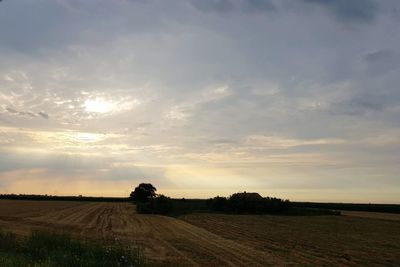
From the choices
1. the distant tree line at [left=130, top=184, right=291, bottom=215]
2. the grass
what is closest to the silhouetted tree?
the distant tree line at [left=130, top=184, right=291, bottom=215]

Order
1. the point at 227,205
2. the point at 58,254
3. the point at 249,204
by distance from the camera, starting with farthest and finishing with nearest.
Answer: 1. the point at 227,205
2. the point at 249,204
3. the point at 58,254

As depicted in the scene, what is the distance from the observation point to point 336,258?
76.1 feet

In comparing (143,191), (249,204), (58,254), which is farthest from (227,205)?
(58,254)

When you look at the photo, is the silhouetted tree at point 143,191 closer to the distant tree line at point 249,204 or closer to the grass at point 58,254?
the distant tree line at point 249,204

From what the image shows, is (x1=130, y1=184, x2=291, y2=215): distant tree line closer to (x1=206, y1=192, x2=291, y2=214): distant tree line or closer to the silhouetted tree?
(x1=206, y1=192, x2=291, y2=214): distant tree line

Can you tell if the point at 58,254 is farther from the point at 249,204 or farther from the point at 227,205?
the point at 227,205

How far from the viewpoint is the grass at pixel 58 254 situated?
14758 mm

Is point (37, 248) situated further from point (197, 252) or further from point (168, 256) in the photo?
point (197, 252)

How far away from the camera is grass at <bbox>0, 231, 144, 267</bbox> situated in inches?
581

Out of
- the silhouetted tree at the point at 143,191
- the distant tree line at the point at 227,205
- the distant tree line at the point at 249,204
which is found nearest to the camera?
the distant tree line at the point at 227,205

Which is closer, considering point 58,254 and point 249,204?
point 58,254

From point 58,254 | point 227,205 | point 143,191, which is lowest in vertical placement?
point 58,254

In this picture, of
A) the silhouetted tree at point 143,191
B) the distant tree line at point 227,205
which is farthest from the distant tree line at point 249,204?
the silhouetted tree at point 143,191

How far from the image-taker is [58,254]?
649 inches
